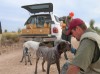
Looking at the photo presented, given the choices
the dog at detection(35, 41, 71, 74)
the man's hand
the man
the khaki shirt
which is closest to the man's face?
the man

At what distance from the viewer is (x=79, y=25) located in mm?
3033

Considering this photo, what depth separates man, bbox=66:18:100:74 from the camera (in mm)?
2805

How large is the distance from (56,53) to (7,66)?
3807mm

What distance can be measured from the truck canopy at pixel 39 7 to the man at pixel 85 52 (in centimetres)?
1047

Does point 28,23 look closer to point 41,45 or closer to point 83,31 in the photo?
point 41,45

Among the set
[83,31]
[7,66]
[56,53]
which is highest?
A: [83,31]

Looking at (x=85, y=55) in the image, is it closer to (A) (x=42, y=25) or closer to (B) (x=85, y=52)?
(B) (x=85, y=52)

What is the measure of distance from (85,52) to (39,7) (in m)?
11.5

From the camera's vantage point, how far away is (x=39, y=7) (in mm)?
14180

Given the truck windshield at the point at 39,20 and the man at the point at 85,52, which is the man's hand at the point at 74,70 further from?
the truck windshield at the point at 39,20

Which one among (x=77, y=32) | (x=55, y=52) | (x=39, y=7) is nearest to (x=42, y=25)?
(x=39, y=7)

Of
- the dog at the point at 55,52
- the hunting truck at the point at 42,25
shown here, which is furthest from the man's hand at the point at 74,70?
the hunting truck at the point at 42,25

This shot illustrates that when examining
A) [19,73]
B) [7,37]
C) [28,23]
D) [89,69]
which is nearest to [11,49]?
[28,23]

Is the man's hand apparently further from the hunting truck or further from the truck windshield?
the truck windshield
